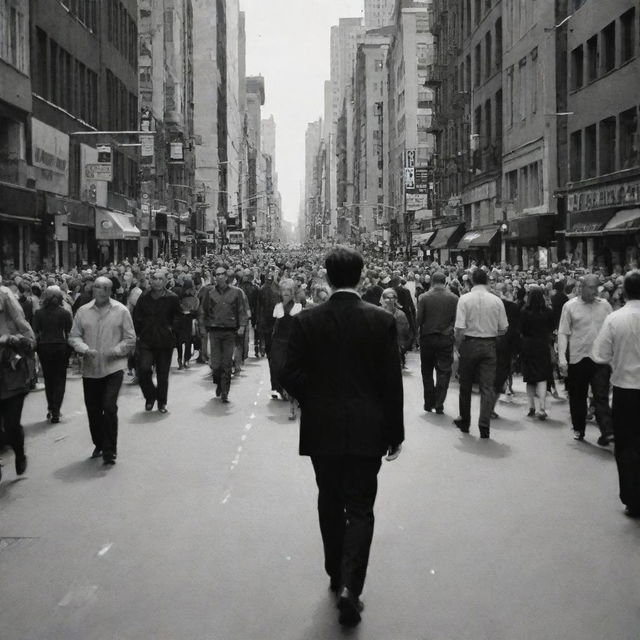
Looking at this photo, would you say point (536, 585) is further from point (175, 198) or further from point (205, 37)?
point (205, 37)

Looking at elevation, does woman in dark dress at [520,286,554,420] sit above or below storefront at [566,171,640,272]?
below

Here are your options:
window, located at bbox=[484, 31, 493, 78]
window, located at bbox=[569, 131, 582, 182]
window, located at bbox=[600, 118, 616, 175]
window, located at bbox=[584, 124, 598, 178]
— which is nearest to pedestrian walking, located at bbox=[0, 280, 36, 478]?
window, located at bbox=[600, 118, 616, 175]

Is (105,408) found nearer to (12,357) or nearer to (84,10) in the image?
(12,357)

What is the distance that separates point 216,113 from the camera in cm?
13838

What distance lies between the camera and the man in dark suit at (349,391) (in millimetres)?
5691

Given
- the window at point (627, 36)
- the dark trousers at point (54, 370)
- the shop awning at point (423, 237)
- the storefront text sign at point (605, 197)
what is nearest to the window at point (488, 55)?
the shop awning at point (423, 237)

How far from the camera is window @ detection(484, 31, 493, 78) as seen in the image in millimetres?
54531

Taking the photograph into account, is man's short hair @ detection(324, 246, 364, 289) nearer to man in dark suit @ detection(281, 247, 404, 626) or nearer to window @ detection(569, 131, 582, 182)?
man in dark suit @ detection(281, 247, 404, 626)

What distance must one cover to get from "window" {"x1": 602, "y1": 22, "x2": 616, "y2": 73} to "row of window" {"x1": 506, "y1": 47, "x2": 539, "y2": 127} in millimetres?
9215

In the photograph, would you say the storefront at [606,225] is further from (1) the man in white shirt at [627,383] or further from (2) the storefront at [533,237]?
(1) the man in white shirt at [627,383]

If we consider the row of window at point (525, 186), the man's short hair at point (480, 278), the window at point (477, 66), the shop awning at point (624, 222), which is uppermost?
the window at point (477, 66)

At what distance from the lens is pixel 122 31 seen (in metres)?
58.3

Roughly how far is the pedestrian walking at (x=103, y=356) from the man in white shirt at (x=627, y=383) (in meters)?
4.73

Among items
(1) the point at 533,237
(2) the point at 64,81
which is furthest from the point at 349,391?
(2) the point at 64,81
